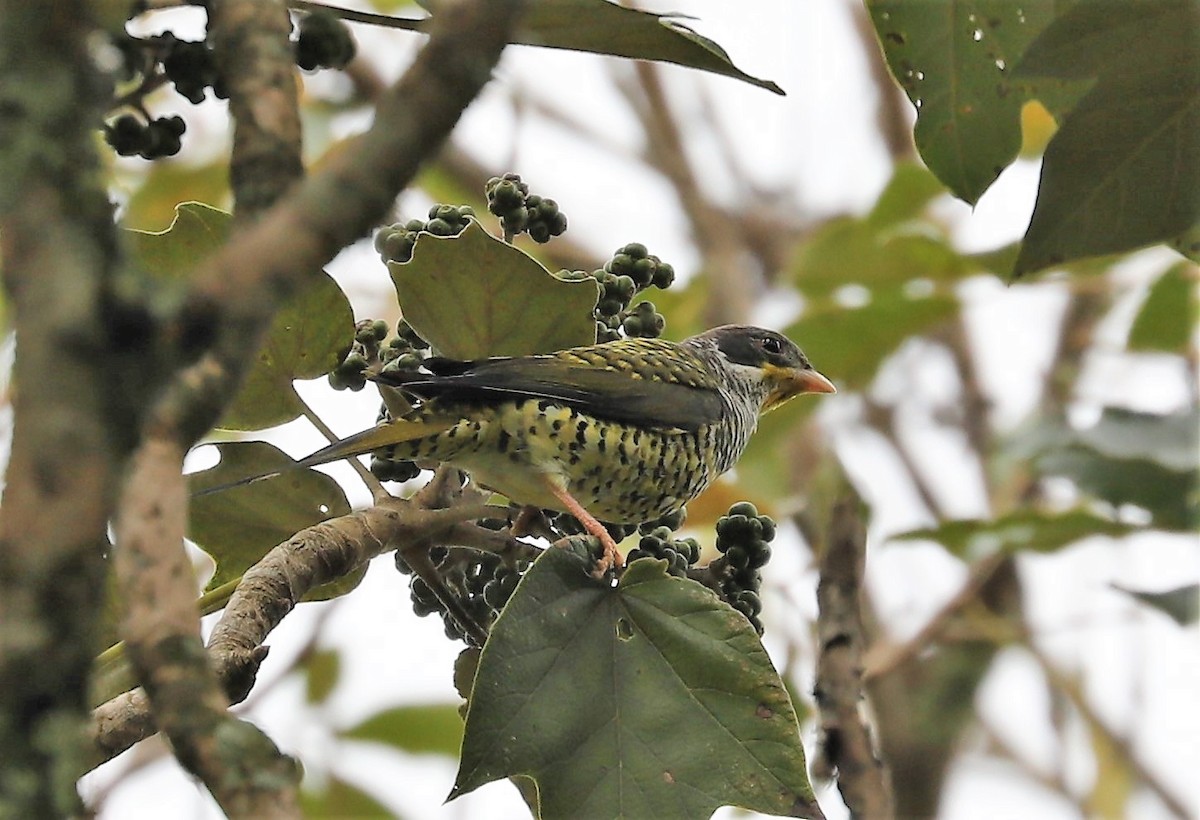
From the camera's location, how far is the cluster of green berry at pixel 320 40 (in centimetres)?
179

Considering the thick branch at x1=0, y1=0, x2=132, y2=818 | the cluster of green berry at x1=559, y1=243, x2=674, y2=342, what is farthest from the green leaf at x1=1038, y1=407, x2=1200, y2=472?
the thick branch at x1=0, y1=0, x2=132, y2=818

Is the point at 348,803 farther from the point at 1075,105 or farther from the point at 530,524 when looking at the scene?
the point at 1075,105

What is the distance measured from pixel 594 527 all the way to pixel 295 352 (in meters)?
0.57

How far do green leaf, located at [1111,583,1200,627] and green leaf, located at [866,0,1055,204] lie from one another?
135 cm

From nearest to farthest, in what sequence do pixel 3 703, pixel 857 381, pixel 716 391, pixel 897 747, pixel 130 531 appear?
A: pixel 3 703, pixel 130 531, pixel 716 391, pixel 857 381, pixel 897 747

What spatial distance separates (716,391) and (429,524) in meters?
1.58

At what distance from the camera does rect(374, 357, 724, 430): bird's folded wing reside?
2248mm

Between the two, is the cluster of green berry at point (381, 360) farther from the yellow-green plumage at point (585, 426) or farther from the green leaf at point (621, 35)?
the green leaf at point (621, 35)

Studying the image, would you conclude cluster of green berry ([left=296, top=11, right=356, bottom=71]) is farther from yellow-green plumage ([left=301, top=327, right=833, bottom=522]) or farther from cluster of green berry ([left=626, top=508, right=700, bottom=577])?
cluster of green berry ([left=626, top=508, right=700, bottom=577])

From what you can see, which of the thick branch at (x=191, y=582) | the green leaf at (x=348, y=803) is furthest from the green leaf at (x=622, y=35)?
the green leaf at (x=348, y=803)

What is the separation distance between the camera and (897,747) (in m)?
5.83

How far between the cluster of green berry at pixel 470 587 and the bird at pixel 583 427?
0.46 feet

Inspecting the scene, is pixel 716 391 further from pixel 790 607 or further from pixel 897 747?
pixel 897 747

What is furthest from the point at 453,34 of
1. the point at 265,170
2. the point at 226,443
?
the point at 226,443
